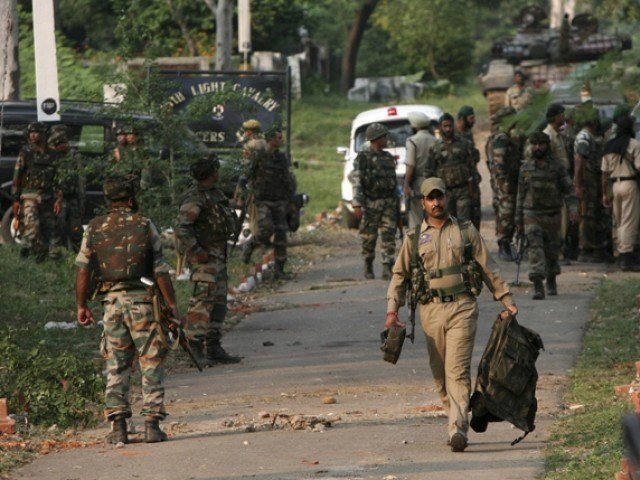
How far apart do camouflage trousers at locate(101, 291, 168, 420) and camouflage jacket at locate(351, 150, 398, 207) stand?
7708mm

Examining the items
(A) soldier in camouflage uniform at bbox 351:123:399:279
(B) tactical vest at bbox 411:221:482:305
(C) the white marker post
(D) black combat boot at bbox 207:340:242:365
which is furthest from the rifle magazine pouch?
(A) soldier in camouflage uniform at bbox 351:123:399:279

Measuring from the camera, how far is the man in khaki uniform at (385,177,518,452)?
9.47 m

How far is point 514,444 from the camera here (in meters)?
9.52

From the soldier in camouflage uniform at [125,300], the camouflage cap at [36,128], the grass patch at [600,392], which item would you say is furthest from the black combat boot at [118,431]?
the camouflage cap at [36,128]

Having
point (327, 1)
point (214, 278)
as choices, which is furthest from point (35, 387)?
point (327, 1)

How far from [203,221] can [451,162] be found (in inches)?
229

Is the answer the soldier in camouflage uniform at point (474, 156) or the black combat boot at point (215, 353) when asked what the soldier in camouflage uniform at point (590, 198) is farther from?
the black combat boot at point (215, 353)

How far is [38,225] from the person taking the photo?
18219 mm

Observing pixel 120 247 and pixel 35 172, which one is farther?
pixel 35 172

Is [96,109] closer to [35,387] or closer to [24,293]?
[24,293]

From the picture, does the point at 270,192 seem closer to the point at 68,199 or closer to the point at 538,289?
the point at 68,199

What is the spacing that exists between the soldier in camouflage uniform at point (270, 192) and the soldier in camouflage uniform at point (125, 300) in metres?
7.86

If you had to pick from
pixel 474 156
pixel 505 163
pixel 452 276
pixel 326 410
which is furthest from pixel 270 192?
pixel 452 276

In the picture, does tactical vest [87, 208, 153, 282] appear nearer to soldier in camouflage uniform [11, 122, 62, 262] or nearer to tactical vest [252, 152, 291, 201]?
tactical vest [252, 152, 291, 201]
